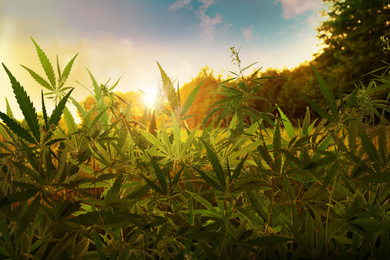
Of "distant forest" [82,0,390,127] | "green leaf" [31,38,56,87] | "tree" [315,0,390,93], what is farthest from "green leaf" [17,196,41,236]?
"tree" [315,0,390,93]

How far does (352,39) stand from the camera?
22453 mm

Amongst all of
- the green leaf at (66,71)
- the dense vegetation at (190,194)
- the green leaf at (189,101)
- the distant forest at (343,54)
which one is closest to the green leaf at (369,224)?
the dense vegetation at (190,194)

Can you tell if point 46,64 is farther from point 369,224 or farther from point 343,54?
point 343,54

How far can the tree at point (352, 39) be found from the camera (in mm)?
21094

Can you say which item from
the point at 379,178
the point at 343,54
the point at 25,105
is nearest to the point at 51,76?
the point at 25,105

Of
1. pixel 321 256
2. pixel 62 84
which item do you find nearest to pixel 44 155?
pixel 62 84

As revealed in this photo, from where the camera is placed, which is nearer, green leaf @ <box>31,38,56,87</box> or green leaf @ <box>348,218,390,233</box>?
Result: green leaf @ <box>348,218,390,233</box>

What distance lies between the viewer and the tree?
21094 millimetres

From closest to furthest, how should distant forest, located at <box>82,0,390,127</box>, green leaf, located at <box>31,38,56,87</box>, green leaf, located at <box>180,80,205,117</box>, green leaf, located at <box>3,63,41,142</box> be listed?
green leaf, located at <box>3,63,41,142</box> < green leaf, located at <box>31,38,56,87</box> < green leaf, located at <box>180,80,205,117</box> < distant forest, located at <box>82,0,390,127</box>

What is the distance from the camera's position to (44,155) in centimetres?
53

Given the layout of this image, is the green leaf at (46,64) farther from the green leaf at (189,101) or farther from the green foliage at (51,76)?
the green leaf at (189,101)

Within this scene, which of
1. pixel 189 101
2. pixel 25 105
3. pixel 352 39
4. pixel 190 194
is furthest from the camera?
pixel 352 39

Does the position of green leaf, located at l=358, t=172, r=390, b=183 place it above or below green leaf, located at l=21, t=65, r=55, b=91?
below

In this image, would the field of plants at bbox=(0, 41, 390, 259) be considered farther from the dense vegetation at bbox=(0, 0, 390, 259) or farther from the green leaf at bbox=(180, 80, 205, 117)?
the green leaf at bbox=(180, 80, 205, 117)
